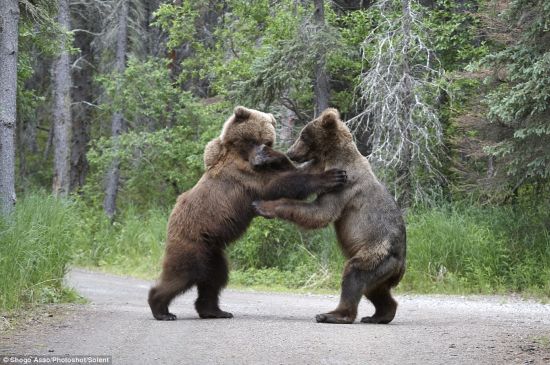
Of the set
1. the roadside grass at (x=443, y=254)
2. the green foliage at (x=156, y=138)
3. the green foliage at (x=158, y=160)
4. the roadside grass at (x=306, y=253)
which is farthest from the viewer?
the green foliage at (x=156, y=138)

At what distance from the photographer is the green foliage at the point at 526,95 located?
13.7 m

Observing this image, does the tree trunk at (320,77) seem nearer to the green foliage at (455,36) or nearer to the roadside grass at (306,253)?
the green foliage at (455,36)

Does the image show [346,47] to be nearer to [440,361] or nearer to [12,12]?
[12,12]

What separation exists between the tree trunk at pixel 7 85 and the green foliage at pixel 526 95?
7.76 metres

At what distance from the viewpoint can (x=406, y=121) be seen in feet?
55.2

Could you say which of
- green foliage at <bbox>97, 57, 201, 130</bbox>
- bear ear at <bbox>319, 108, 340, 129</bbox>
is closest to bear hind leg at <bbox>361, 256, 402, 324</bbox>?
bear ear at <bbox>319, 108, 340, 129</bbox>

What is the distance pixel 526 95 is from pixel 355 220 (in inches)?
228

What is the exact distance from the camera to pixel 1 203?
456 inches

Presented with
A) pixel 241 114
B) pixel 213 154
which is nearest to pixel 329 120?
pixel 241 114

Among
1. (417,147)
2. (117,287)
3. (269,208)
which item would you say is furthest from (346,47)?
(269,208)

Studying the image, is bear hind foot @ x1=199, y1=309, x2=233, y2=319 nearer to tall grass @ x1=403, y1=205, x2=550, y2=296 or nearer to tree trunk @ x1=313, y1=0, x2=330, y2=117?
tall grass @ x1=403, y1=205, x2=550, y2=296

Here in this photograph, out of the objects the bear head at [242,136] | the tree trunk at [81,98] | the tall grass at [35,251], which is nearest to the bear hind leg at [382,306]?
the bear head at [242,136]

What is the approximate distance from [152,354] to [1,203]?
5.51 m

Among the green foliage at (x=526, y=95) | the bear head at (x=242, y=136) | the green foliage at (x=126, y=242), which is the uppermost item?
the green foliage at (x=526, y=95)
